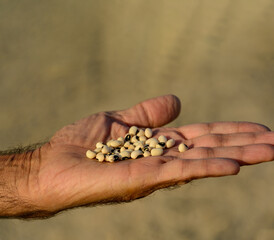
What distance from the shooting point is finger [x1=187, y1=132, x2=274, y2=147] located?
81.5 inches

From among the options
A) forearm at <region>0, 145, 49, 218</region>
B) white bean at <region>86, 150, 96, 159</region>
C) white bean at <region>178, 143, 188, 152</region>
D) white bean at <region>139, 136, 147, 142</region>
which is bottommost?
forearm at <region>0, 145, 49, 218</region>

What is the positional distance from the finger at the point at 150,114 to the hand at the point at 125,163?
0.20ft

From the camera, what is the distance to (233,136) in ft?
7.06

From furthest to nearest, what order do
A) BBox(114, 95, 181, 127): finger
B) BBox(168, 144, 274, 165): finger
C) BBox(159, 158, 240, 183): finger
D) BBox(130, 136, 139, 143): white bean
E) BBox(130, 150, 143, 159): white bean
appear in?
BBox(114, 95, 181, 127): finger < BBox(130, 136, 139, 143): white bean < BBox(130, 150, 143, 159): white bean < BBox(168, 144, 274, 165): finger < BBox(159, 158, 240, 183): finger

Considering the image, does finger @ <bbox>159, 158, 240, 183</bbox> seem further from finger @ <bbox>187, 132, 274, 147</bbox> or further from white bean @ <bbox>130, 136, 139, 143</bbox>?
white bean @ <bbox>130, 136, 139, 143</bbox>

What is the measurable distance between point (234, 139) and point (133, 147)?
23.8 inches

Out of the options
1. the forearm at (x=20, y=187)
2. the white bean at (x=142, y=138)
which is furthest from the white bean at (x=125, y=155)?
the forearm at (x=20, y=187)

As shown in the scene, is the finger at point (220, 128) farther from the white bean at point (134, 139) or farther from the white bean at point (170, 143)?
the white bean at point (134, 139)

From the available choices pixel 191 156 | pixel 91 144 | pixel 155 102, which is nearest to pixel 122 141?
pixel 91 144

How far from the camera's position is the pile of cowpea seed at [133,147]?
7.06 ft

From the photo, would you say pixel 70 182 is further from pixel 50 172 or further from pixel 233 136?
pixel 233 136

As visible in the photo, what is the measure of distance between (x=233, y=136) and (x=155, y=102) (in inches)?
26.6

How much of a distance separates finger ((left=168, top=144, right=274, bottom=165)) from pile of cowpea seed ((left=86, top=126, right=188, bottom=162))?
20 centimetres

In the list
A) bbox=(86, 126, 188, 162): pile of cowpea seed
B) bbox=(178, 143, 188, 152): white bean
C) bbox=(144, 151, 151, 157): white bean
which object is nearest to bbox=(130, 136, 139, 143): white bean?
bbox=(86, 126, 188, 162): pile of cowpea seed
